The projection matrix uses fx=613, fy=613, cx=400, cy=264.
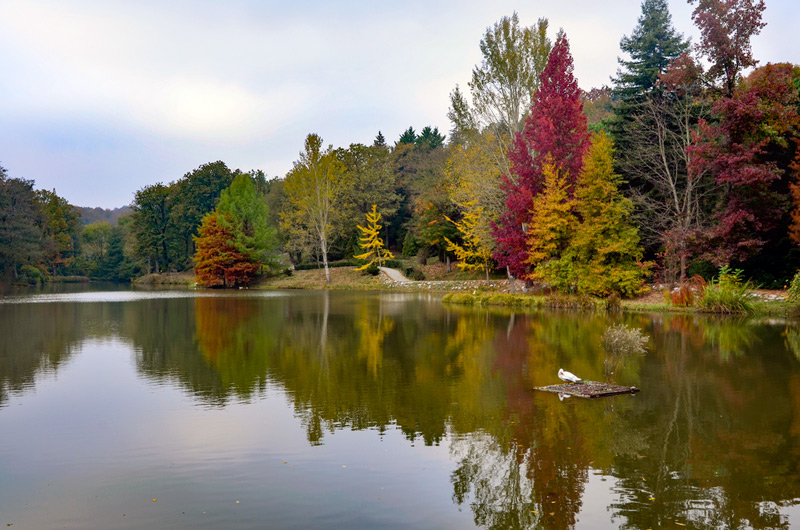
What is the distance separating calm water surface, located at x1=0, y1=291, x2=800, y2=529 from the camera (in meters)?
5.41

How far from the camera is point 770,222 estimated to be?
82.2ft

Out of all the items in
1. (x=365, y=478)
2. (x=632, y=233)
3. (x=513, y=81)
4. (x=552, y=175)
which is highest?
(x=513, y=81)

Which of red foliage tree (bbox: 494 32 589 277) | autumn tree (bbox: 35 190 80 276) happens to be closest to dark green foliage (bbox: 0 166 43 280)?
autumn tree (bbox: 35 190 80 276)

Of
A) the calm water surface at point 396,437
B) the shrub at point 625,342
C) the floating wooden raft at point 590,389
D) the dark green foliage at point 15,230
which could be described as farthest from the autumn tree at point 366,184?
the floating wooden raft at point 590,389

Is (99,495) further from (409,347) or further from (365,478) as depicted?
(409,347)

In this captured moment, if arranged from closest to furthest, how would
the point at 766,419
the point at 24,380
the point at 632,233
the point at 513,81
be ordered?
the point at 766,419 → the point at 24,380 → the point at 632,233 → the point at 513,81

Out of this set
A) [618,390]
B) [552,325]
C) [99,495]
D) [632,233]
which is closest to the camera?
[99,495]

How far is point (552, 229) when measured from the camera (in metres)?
28.5

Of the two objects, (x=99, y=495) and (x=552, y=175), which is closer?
(x=99, y=495)

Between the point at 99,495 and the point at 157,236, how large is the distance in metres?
69.6

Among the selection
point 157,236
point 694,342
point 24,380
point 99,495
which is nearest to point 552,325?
point 694,342

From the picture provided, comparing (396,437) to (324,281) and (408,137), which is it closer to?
(324,281)

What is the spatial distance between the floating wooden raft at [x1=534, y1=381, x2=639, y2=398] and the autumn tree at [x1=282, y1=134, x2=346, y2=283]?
4000cm

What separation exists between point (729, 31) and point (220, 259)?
133 ft
